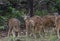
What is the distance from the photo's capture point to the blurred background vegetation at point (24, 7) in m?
15.3

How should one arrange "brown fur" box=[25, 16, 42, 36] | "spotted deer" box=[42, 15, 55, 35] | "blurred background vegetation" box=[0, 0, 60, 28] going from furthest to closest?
"blurred background vegetation" box=[0, 0, 60, 28], "spotted deer" box=[42, 15, 55, 35], "brown fur" box=[25, 16, 42, 36]

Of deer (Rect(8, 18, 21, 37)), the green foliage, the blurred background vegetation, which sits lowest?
deer (Rect(8, 18, 21, 37))

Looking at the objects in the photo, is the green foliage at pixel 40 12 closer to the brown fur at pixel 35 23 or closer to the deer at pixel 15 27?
the deer at pixel 15 27

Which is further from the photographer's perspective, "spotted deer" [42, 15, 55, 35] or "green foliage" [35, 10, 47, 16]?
"green foliage" [35, 10, 47, 16]

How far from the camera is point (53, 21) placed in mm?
11164

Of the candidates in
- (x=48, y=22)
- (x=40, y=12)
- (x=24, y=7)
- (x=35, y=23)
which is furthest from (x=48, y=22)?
(x=24, y=7)

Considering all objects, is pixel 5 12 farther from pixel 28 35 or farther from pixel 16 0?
pixel 28 35

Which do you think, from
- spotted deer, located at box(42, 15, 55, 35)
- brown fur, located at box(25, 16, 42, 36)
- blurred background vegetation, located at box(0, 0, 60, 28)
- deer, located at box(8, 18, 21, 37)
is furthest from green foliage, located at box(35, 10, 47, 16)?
brown fur, located at box(25, 16, 42, 36)

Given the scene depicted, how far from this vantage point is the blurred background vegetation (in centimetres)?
1534

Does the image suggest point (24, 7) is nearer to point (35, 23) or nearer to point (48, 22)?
point (48, 22)

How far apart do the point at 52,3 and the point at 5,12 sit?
136 inches

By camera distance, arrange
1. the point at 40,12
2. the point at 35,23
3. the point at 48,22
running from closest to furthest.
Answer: the point at 35,23, the point at 48,22, the point at 40,12

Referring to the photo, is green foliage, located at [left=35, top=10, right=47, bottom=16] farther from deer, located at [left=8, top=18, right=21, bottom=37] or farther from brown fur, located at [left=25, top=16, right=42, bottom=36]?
brown fur, located at [left=25, top=16, right=42, bottom=36]

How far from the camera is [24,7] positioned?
55.7 ft
